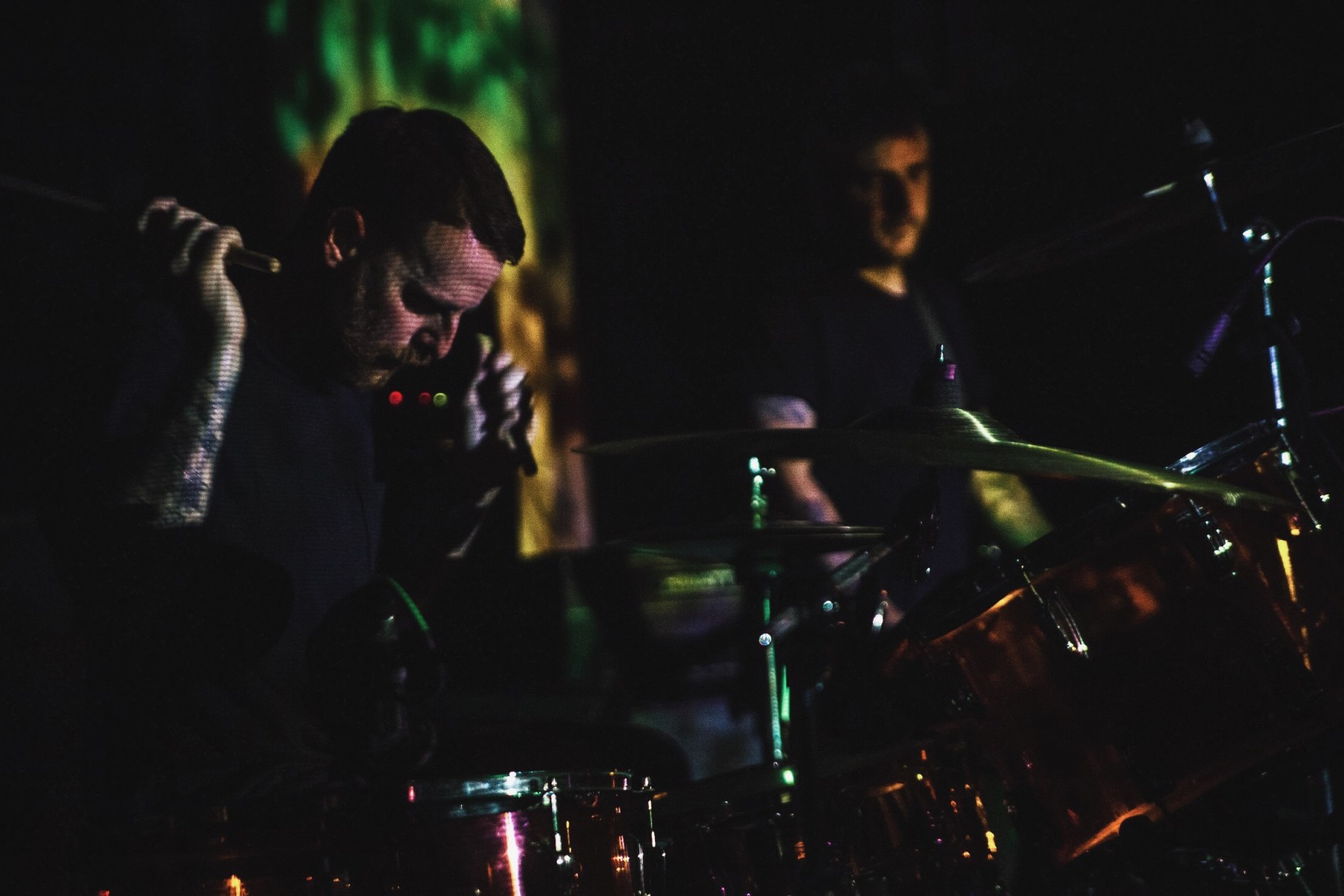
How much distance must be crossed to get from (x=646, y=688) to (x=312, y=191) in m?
1.31

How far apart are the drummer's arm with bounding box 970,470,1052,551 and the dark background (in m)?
0.22

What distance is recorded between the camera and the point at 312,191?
7.94ft

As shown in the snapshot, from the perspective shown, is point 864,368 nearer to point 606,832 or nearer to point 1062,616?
point 1062,616

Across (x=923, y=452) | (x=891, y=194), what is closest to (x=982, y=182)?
(x=891, y=194)

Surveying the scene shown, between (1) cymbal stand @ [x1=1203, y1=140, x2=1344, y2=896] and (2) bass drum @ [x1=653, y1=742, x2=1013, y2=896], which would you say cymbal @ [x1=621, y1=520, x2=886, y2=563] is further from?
(1) cymbal stand @ [x1=1203, y1=140, x2=1344, y2=896]

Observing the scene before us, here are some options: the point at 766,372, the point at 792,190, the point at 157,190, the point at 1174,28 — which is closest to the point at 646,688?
the point at 766,372

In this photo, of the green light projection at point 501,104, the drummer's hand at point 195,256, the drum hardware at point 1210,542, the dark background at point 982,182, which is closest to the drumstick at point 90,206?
the drummer's hand at point 195,256

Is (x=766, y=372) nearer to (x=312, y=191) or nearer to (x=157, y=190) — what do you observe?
(x=312, y=191)

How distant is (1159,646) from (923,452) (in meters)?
0.57

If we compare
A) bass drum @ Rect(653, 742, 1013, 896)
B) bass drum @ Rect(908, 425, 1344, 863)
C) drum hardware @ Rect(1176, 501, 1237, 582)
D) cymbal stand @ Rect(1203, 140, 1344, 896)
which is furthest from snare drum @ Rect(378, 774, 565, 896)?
cymbal stand @ Rect(1203, 140, 1344, 896)

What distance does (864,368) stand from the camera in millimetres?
2832

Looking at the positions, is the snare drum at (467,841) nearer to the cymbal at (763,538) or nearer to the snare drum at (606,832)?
the snare drum at (606,832)

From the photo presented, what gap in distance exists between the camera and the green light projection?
2.46 meters

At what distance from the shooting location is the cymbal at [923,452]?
141 cm
